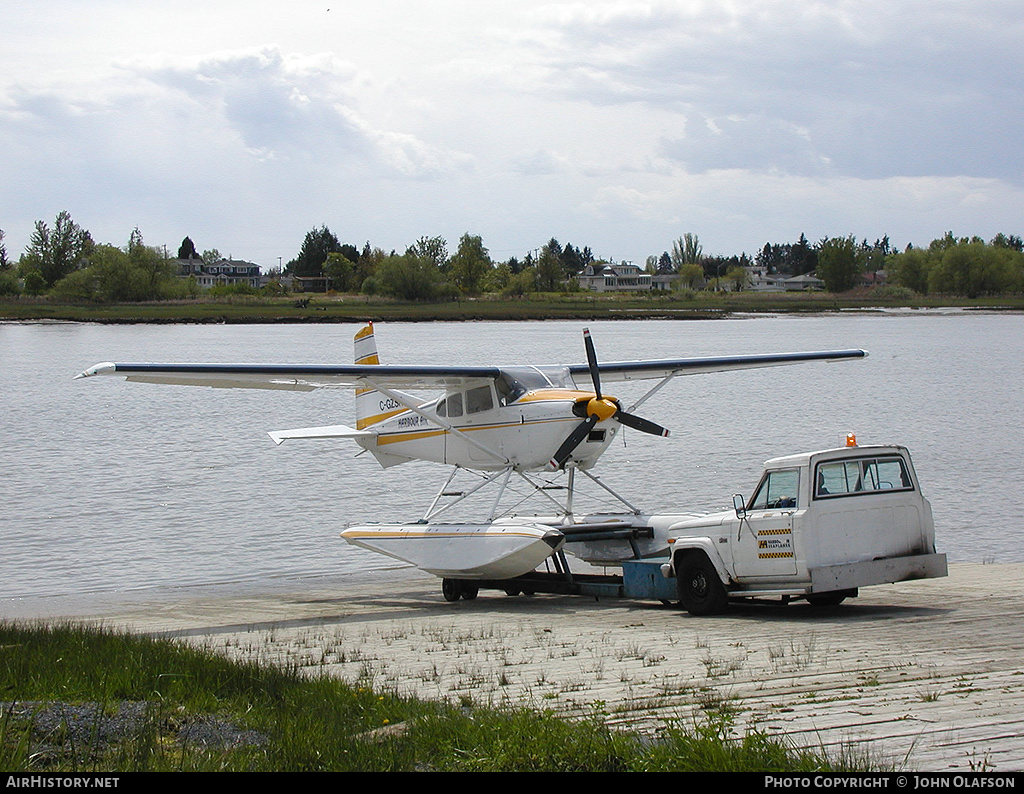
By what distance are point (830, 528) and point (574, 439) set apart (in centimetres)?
431

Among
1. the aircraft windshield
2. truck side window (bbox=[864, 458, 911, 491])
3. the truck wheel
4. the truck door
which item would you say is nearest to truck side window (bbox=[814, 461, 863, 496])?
truck side window (bbox=[864, 458, 911, 491])

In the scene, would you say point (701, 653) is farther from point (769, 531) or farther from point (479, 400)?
point (479, 400)

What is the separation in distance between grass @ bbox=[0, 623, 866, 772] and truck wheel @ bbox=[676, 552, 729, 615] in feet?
15.6

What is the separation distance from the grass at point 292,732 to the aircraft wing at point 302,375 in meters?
6.64

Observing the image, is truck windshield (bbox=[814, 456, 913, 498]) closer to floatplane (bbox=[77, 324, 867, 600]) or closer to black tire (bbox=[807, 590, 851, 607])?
black tire (bbox=[807, 590, 851, 607])

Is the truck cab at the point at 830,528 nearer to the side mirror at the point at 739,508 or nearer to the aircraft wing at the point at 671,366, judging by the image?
the side mirror at the point at 739,508

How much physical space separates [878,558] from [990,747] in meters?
5.27

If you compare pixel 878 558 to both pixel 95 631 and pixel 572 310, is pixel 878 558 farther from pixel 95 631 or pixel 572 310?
pixel 572 310

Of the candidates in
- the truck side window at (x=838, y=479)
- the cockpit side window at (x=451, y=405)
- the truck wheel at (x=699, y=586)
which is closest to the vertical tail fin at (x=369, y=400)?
the cockpit side window at (x=451, y=405)

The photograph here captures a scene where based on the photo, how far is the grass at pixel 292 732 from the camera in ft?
18.1

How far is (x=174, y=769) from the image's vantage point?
5.55 m

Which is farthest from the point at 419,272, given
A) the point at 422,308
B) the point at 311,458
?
the point at 311,458

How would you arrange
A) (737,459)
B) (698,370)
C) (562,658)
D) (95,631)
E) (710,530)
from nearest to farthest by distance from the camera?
1. (562,658)
2. (95,631)
3. (710,530)
4. (698,370)
5. (737,459)

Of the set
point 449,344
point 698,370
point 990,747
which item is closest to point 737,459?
point 698,370
